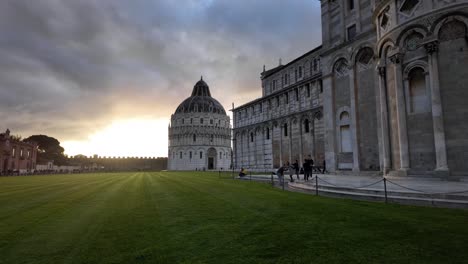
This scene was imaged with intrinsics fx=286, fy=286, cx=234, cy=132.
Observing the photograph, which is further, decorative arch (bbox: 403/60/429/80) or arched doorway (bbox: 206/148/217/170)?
arched doorway (bbox: 206/148/217/170)

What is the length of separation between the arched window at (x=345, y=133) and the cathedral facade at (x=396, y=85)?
0.08 metres

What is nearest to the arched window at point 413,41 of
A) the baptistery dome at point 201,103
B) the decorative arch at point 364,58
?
the decorative arch at point 364,58

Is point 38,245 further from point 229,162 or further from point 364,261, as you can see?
point 229,162

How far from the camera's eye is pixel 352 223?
7.11 meters

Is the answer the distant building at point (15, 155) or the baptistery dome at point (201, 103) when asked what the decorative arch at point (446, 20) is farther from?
the baptistery dome at point (201, 103)

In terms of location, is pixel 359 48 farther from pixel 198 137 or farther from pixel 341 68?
pixel 198 137

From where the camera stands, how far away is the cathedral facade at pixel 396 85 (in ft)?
47.9

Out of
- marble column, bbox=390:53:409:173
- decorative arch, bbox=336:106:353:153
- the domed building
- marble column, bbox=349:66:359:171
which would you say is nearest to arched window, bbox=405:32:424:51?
marble column, bbox=390:53:409:173

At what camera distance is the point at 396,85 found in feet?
55.2

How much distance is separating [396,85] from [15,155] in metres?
73.4

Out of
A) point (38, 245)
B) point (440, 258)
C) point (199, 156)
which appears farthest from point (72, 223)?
point (199, 156)

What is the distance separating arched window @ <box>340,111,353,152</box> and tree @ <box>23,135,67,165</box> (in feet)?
325

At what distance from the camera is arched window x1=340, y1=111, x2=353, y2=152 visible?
883 inches

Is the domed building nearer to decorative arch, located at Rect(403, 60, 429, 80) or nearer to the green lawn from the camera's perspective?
decorative arch, located at Rect(403, 60, 429, 80)
